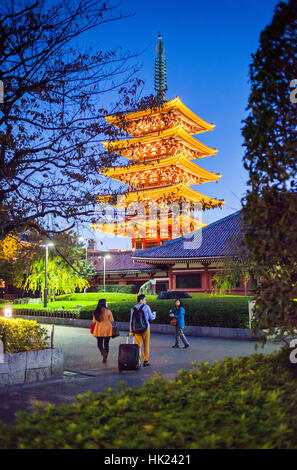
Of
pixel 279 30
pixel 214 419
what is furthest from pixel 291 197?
pixel 214 419

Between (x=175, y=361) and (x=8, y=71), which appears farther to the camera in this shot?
(x=175, y=361)

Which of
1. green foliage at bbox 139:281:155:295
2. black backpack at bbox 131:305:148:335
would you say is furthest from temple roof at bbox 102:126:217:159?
black backpack at bbox 131:305:148:335

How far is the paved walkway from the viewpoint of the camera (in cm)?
710

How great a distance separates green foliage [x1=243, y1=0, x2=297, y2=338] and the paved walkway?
4041 millimetres

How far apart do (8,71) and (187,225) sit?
113 feet

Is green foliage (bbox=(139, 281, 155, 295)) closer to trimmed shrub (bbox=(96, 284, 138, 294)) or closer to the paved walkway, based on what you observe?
trimmed shrub (bbox=(96, 284, 138, 294))

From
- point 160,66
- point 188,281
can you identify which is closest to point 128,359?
point 188,281

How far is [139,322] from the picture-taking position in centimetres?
1016

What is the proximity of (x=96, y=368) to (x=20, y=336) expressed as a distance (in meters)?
2.40

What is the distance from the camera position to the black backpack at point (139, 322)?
10.1 meters

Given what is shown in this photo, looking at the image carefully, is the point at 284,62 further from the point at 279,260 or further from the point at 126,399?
the point at 126,399

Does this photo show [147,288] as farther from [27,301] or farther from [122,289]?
[27,301]

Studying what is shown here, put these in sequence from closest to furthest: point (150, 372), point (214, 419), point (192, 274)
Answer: point (214, 419) < point (150, 372) < point (192, 274)

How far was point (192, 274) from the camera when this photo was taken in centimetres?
3047
